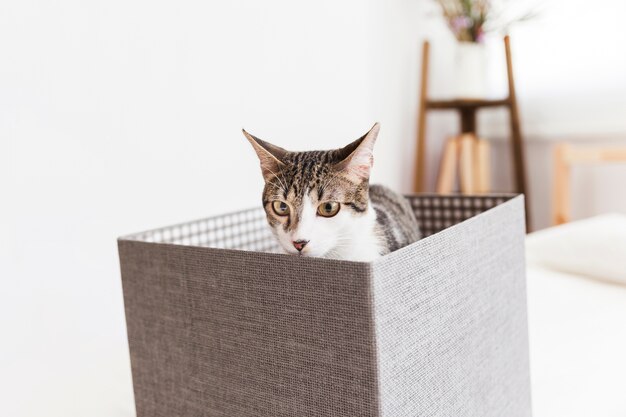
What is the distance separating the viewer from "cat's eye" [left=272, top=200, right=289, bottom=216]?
2.08 ft

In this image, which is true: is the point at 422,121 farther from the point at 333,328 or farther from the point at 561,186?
the point at 333,328

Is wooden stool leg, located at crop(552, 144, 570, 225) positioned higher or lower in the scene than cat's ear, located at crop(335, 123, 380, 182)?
lower

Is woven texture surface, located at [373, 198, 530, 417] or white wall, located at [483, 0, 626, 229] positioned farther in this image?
white wall, located at [483, 0, 626, 229]

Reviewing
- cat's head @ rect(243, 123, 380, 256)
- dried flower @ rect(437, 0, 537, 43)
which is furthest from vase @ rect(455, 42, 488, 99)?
cat's head @ rect(243, 123, 380, 256)

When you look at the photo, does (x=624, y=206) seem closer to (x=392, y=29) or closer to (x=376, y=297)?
(x=392, y=29)

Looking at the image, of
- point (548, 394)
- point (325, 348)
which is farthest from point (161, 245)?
point (548, 394)

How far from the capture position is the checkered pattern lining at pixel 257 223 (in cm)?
82

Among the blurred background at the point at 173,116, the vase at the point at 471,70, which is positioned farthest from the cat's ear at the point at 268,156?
the vase at the point at 471,70

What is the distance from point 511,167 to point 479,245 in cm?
225

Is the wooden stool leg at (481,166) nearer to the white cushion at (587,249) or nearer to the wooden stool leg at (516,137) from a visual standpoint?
the wooden stool leg at (516,137)

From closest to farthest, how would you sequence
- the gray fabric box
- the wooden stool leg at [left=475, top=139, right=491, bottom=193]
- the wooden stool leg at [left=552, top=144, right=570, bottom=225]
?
1. the gray fabric box
2. the wooden stool leg at [left=552, top=144, right=570, bottom=225]
3. the wooden stool leg at [left=475, top=139, right=491, bottom=193]

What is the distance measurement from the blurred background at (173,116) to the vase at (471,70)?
0.22ft

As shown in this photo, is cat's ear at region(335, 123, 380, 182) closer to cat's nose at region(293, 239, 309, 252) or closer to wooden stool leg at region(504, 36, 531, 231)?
cat's nose at region(293, 239, 309, 252)

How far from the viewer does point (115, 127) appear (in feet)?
5.13
